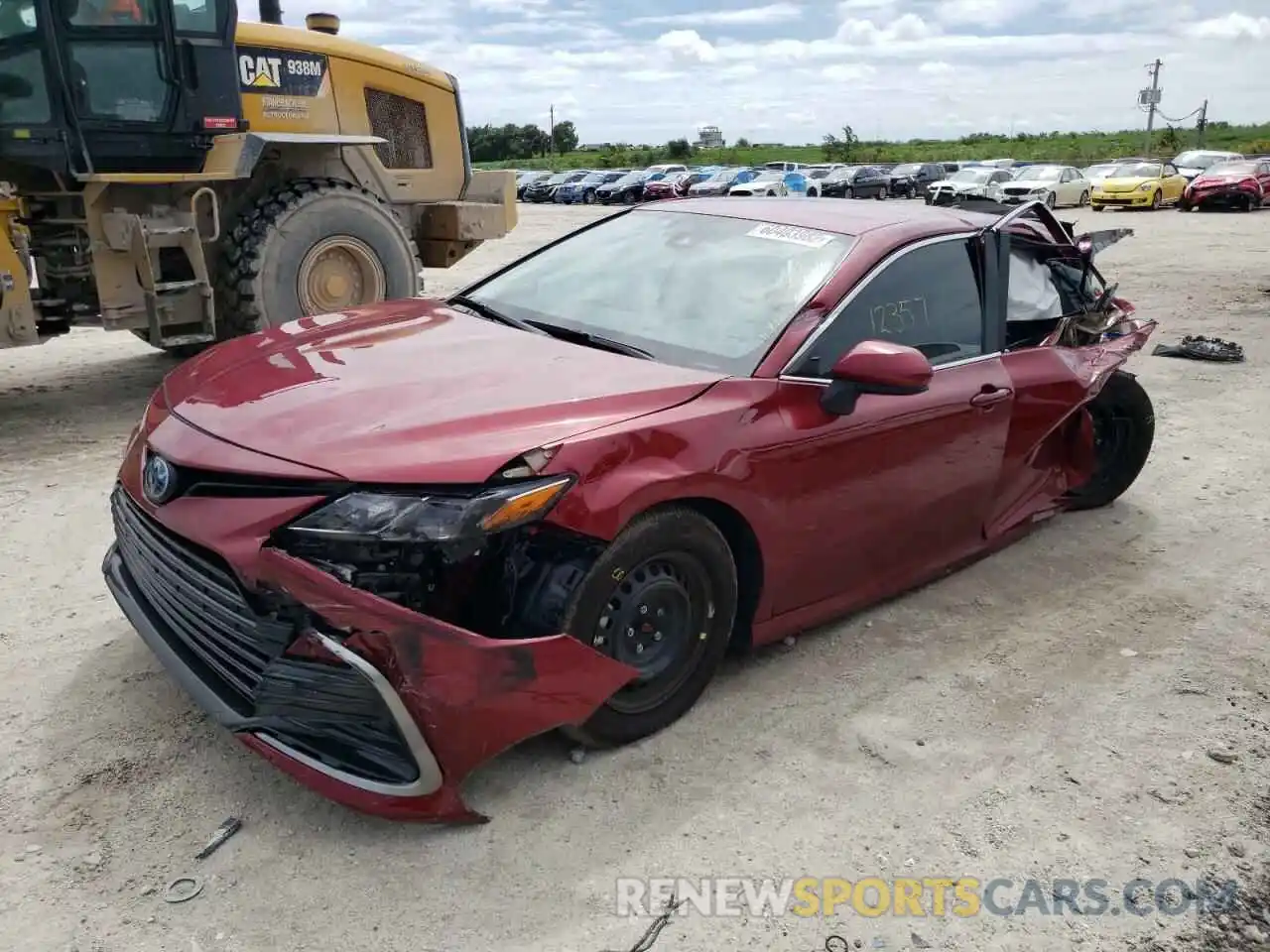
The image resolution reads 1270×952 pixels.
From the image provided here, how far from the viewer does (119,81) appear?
21.7ft

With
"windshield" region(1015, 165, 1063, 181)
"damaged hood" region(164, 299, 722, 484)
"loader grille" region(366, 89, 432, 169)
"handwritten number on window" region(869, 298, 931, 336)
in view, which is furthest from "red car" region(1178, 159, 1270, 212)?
"damaged hood" region(164, 299, 722, 484)

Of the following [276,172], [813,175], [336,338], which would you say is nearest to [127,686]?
[336,338]

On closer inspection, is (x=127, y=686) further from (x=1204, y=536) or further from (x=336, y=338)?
(x=1204, y=536)

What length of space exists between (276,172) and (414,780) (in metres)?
6.44

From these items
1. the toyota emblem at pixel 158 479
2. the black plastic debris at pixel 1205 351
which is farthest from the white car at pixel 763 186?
the toyota emblem at pixel 158 479

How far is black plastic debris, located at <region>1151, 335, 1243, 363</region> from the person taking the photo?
8688 millimetres

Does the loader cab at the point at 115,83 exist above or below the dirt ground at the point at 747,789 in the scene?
above

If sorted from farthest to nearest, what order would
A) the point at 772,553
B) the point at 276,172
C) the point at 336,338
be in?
the point at 276,172 → the point at 336,338 → the point at 772,553

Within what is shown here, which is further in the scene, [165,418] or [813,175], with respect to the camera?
[813,175]

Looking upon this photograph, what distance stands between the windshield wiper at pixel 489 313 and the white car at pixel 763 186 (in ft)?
93.8

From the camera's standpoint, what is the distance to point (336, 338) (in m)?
3.51

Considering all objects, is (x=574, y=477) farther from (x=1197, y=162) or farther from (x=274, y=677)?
(x=1197, y=162)

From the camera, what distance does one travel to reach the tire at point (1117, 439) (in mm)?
5145

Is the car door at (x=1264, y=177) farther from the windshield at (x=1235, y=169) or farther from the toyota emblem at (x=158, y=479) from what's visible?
the toyota emblem at (x=158, y=479)
